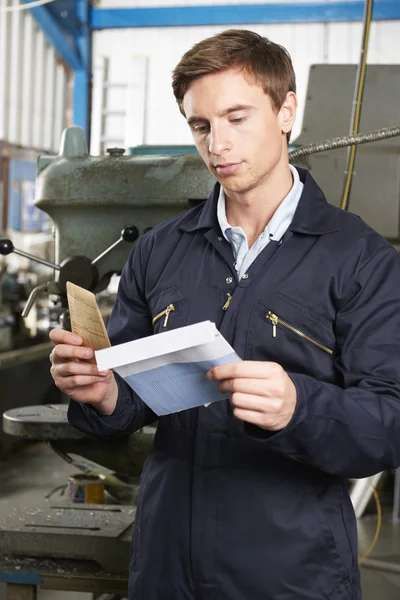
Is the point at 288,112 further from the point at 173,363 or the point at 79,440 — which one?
the point at 79,440

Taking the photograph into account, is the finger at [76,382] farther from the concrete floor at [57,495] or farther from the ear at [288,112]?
the concrete floor at [57,495]

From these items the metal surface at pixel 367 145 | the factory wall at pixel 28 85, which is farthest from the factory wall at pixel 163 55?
the metal surface at pixel 367 145

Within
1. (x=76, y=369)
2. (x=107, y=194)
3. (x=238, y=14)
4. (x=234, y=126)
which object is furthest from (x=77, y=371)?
(x=238, y=14)

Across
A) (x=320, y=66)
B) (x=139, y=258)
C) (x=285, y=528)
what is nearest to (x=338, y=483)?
(x=285, y=528)

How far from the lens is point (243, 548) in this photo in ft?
3.31

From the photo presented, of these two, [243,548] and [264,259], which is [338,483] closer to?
[243,548]

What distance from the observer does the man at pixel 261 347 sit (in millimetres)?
988

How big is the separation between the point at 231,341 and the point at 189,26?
563 centimetres

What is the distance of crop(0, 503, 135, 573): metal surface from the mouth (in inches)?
29.5

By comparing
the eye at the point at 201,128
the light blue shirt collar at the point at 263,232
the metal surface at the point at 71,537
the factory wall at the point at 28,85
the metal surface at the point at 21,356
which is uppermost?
the factory wall at the point at 28,85

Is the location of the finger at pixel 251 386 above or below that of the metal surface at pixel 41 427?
above

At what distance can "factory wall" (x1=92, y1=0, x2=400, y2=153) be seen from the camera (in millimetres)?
5922

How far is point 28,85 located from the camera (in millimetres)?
6465

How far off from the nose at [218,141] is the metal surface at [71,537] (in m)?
0.78
